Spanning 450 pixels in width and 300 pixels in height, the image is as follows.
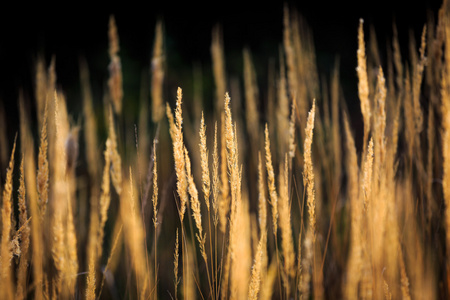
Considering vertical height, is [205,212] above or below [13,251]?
above

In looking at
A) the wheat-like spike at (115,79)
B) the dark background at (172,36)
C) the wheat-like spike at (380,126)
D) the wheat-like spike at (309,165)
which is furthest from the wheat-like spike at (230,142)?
the dark background at (172,36)

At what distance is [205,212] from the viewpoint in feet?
5.97

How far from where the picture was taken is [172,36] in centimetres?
346

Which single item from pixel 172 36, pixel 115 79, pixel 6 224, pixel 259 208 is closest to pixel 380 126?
pixel 259 208

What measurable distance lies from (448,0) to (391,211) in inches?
26.9

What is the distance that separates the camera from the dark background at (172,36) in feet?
10.9

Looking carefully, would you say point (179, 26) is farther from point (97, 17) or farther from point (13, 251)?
point (13, 251)

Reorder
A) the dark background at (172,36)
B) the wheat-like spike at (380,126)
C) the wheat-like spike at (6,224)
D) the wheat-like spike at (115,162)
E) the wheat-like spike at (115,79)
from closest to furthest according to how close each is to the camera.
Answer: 1. the wheat-like spike at (6,224)
2. the wheat-like spike at (380,126)
3. the wheat-like spike at (115,162)
4. the wheat-like spike at (115,79)
5. the dark background at (172,36)

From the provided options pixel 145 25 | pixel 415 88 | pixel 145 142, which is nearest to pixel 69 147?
pixel 145 142

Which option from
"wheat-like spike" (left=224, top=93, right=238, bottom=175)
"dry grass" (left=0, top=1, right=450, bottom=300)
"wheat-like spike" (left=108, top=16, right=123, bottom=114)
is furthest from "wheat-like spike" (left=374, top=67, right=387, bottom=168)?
"wheat-like spike" (left=108, top=16, right=123, bottom=114)

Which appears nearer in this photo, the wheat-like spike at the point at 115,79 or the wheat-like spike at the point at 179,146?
the wheat-like spike at the point at 179,146

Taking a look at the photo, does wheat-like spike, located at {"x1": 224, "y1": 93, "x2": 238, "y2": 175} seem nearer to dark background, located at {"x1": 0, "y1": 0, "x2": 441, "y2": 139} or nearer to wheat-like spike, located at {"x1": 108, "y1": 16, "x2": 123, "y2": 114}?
wheat-like spike, located at {"x1": 108, "y1": 16, "x2": 123, "y2": 114}

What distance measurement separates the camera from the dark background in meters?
3.33

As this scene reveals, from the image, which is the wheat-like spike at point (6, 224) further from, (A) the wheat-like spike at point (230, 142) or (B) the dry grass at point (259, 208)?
(A) the wheat-like spike at point (230, 142)
